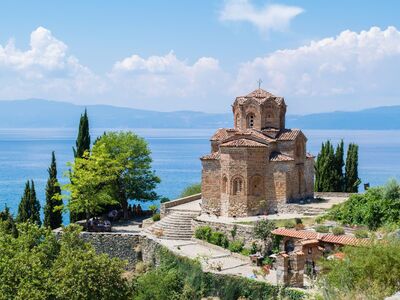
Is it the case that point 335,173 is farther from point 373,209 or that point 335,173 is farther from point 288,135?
point 373,209

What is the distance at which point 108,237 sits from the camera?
34.9m

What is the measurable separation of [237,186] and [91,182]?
9.46 metres

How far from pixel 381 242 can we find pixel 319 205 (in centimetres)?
1479

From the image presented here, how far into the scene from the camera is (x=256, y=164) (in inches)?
1366

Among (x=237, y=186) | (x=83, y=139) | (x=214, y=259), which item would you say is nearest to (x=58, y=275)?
(x=214, y=259)

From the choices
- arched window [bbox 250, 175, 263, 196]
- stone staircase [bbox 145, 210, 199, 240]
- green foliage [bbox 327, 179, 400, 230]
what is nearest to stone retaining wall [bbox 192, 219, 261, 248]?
stone staircase [bbox 145, 210, 199, 240]

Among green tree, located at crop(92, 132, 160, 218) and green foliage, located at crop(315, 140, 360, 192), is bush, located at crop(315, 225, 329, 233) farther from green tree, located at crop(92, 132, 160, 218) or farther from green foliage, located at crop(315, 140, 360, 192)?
green foliage, located at crop(315, 140, 360, 192)

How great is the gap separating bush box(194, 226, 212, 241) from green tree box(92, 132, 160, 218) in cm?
951

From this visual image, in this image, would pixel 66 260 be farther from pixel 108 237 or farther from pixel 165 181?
pixel 165 181

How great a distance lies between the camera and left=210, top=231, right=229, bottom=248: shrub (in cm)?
3133

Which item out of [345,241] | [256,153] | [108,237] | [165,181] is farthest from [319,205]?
[165,181]

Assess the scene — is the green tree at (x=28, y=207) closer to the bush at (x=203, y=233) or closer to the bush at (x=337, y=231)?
the bush at (x=203, y=233)

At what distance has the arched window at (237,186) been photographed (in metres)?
34.6

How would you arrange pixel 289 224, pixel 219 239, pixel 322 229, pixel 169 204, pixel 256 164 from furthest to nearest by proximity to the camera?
pixel 169 204 → pixel 256 164 → pixel 219 239 → pixel 289 224 → pixel 322 229
